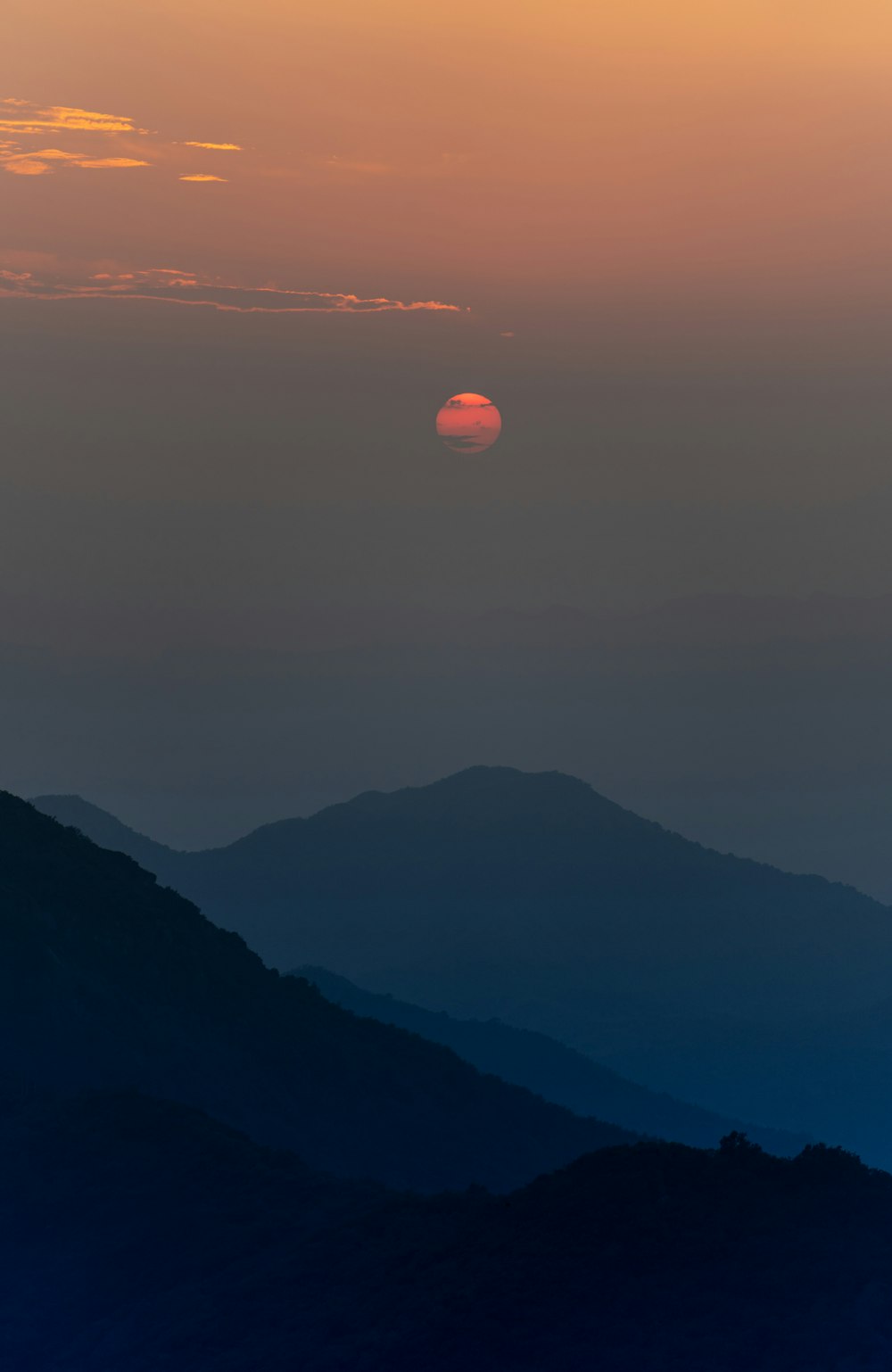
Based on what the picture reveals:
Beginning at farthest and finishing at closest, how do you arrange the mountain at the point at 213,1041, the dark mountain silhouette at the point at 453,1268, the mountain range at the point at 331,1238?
the mountain at the point at 213,1041 → the mountain range at the point at 331,1238 → the dark mountain silhouette at the point at 453,1268

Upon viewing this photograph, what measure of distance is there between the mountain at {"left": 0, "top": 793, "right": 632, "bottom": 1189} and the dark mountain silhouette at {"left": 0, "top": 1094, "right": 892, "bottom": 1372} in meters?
21.6

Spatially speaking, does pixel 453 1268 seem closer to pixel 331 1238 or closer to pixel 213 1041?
pixel 331 1238

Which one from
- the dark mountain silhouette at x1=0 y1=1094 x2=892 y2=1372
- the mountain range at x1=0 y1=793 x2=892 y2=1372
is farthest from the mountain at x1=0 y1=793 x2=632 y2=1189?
the dark mountain silhouette at x1=0 y1=1094 x2=892 y2=1372

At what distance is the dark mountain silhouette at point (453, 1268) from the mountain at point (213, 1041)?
21.6m

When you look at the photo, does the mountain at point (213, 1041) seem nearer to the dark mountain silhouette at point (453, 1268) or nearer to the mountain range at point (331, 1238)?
the mountain range at point (331, 1238)

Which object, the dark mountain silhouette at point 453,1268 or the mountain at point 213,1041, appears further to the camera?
the mountain at point 213,1041

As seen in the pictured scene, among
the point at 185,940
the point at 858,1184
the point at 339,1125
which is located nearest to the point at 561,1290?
the point at 858,1184

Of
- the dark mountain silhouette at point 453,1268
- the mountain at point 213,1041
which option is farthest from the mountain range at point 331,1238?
the mountain at point 213,1041

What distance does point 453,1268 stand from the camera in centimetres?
6862

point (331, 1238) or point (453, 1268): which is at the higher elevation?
point (453, 1268)

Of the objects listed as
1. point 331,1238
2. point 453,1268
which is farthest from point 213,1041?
point 453,1268

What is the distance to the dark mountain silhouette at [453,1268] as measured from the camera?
61.5 meters

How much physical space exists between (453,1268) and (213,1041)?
177ft

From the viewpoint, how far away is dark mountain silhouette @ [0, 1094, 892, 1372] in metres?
61.5
